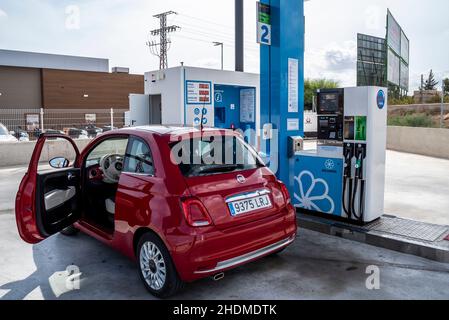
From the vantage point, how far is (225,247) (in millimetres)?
3342

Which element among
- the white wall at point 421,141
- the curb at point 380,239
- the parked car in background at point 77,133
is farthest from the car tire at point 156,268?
the white wall at point 421,141

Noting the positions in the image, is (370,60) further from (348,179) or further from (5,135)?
(348,179)

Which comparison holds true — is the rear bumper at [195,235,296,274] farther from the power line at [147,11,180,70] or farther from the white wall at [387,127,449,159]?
the power line at [147,11,180,70]

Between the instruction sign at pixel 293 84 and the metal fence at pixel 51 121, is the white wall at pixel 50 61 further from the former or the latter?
the instruction sign at pixel 293 84

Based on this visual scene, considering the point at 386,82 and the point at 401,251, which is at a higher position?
the point at 386,82

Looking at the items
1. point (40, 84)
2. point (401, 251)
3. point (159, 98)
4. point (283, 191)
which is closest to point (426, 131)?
point (159, 98)

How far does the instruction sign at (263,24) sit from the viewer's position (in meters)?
5.77

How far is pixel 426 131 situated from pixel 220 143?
12063mm

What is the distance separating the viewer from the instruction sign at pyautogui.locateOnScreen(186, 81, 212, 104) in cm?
841

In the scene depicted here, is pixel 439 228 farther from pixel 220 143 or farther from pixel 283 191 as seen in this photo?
pixel 220 143

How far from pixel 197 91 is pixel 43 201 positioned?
5086 mm

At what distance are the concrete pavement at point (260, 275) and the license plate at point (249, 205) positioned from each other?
719 mm

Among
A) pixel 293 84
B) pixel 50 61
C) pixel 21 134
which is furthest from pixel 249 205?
pixel 50 61
